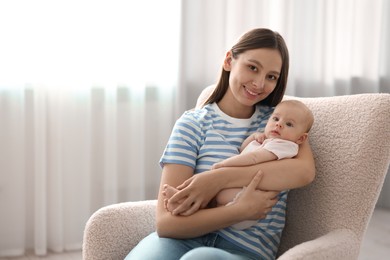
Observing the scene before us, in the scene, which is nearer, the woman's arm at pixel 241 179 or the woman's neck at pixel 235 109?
the woman's arm at pixel 241 179

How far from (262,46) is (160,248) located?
569 mm

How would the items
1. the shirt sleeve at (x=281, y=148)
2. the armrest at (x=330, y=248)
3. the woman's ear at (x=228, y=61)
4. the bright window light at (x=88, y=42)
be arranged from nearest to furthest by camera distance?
the armrest at (x=330, y=248), the shirt sleeve at (x=281, y=148), the woman's ear at (x=228, y=61), the bright window light at (x=88, y=42)

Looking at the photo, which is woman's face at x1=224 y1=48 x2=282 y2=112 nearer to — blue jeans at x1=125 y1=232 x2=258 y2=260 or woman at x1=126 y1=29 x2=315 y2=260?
woman at x1=126 y1=29 x2=315 y2=260

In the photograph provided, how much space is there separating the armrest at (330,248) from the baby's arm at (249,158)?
234 mm

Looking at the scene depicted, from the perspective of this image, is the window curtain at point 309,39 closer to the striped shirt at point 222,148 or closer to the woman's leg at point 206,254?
the striped shirt at point 222,148

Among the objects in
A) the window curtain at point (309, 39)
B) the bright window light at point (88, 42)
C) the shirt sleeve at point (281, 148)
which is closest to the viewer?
the shirt sleeve at point (281, 148)

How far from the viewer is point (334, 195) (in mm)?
1513

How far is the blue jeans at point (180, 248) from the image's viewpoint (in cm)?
138

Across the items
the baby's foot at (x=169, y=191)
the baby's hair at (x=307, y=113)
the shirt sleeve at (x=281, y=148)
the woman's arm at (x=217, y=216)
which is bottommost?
the woman's arm at (x=217, y=216)

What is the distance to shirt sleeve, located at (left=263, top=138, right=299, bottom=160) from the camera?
1478 millimetres

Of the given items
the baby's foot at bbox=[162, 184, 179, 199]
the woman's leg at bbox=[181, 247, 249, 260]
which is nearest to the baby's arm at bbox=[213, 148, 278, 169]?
the baby's foot at bbox=[162, 184, 179, 199]

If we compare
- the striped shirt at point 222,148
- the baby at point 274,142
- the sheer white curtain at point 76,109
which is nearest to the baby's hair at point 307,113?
the baby at point 274,142

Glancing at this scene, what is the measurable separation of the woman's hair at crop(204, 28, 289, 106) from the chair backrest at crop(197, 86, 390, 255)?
5.1 inches

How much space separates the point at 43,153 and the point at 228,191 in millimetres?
1397
